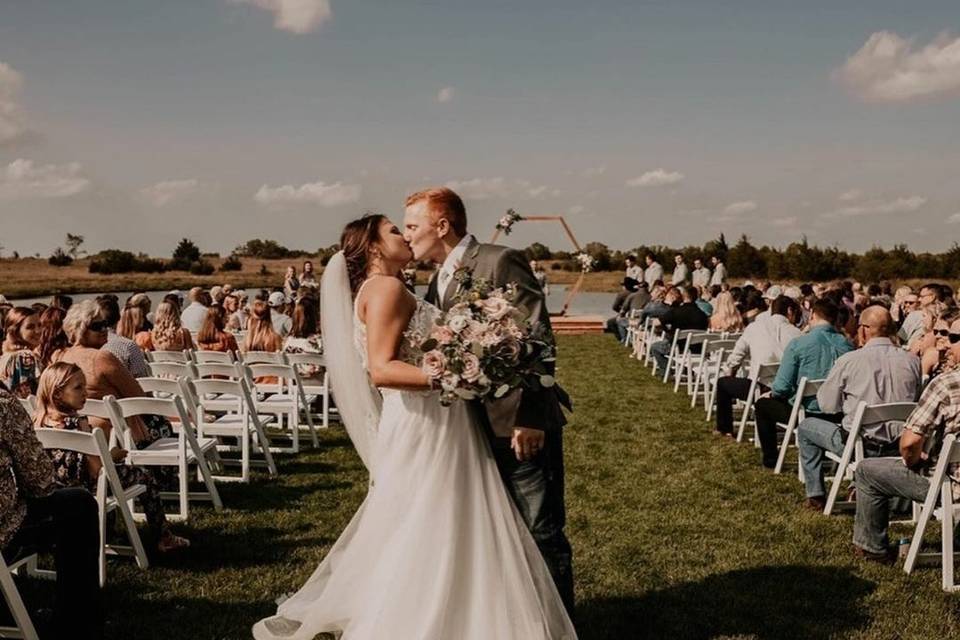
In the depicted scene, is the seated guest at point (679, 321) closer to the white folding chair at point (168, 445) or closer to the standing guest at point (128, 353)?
the standing guest at point (128, 353)

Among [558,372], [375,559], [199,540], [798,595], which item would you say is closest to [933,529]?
[798,595]

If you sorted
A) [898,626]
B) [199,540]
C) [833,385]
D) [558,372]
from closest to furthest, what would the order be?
1. [898,626]
2. [199,540]
3. [833,385]
4. [558,372]

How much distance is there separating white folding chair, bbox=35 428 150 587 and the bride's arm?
2005 mm

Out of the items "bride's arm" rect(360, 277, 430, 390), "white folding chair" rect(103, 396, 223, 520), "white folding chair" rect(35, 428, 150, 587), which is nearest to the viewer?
"bride's arm" rect(360, 277, 430, 390)

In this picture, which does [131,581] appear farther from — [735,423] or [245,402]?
[735,423]

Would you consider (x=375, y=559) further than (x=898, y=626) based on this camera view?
No


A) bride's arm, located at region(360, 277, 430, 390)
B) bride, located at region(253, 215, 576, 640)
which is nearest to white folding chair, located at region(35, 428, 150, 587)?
bride, located at region(253, 215, 576, 640)

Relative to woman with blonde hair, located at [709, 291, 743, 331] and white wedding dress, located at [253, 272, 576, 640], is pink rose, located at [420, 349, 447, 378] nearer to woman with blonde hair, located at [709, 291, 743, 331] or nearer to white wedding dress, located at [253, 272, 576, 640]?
white wedding dress, located at [253, 272, 576, 640]

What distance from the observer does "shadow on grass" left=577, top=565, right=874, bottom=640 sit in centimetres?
460

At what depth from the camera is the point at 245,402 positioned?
25.5 feet

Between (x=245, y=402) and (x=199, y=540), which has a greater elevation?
(x=245, y=402)

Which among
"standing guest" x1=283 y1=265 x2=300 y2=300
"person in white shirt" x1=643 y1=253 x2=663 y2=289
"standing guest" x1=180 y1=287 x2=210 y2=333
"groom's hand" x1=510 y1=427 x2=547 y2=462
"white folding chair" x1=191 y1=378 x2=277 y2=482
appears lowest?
"white folding chair" x1=191 y1=378 x2=277 y2=482

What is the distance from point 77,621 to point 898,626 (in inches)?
167

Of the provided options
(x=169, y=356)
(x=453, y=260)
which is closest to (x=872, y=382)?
(x=453, y=260)
